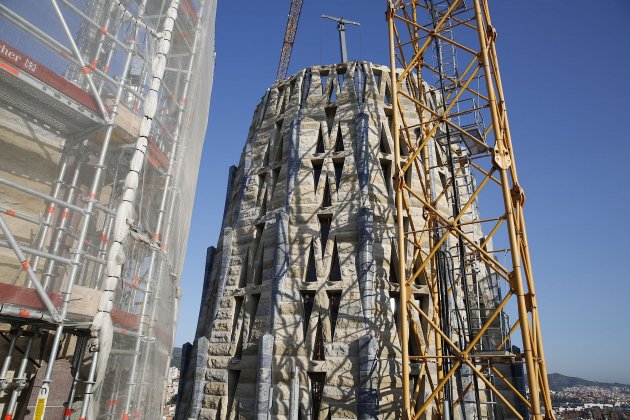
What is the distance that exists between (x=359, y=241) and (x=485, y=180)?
19.2 ft

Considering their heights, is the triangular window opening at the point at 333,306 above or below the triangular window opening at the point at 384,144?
below

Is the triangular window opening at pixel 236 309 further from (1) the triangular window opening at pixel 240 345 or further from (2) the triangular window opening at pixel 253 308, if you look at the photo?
(2) the triangular window opening at pixel 253 308

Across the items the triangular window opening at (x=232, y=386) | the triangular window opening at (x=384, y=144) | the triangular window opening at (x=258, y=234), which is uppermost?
the triangular window opening at (x=384, y=144)

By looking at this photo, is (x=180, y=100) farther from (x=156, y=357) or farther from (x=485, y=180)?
(x=485, y=180)

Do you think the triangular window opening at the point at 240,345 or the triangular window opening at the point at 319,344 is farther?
the triangular window opening at the point at 240,345

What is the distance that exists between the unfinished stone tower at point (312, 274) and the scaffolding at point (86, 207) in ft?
11.8

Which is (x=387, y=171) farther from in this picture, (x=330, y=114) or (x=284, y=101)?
(x=284, y=101)

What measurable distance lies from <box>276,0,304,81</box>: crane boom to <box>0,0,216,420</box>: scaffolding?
37764 mm

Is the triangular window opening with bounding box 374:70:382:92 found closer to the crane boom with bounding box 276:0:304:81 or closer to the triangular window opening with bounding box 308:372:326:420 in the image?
the triangular window opening with bounding box 308:372:326:420

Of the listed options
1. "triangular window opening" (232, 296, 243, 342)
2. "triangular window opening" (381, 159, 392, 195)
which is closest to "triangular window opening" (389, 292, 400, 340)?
"triangular window opening" (381, 159, 392, 195)

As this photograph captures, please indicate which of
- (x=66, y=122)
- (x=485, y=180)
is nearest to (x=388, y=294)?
(x=485, y=180)

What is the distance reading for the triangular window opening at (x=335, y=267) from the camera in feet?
54.6

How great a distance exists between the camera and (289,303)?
16.3 meters

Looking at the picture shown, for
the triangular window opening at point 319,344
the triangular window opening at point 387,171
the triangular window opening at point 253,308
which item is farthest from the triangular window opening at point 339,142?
the triangular window opening at point 319,344
